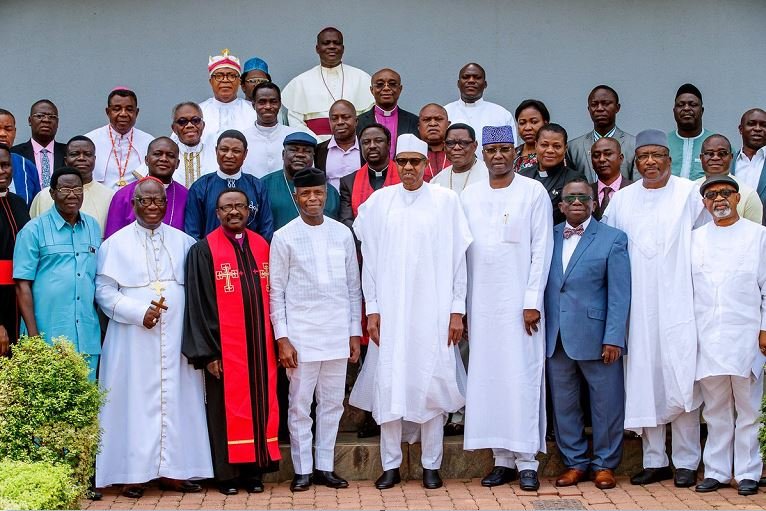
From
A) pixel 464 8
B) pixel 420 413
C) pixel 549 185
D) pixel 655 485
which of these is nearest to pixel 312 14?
pixel 464 8

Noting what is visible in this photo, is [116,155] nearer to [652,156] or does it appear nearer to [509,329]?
[509,329]

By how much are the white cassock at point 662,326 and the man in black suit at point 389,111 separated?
2.36 m

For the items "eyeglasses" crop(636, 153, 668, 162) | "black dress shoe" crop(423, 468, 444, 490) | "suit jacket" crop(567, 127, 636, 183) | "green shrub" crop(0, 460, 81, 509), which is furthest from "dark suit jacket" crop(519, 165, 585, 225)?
"green shrub" crop(0, 460, 81, 509)

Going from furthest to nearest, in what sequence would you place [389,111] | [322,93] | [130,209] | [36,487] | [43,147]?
1. [322,93]
2. [389,111]
3. [43,147]
4. [130,209]
5. [36,487]

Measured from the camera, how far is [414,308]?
27.2 feet

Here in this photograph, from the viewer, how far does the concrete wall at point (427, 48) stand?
11.6 m

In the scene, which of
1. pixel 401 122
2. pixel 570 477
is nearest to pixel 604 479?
pixel 570 477

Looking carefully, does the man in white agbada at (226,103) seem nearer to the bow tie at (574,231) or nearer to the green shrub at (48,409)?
the bow tie at (574,231)

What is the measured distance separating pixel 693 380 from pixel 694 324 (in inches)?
15.2

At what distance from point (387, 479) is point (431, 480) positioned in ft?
1.01

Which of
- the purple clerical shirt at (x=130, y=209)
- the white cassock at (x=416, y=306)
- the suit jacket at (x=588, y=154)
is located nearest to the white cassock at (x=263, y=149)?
the purple clerical shirt at (x=130, y=209)

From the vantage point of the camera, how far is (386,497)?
8070 mm

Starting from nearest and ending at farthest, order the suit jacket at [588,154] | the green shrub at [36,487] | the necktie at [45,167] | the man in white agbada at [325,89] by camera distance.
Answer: the green shrub at [36,487] < the suit jacket at [588,154] < the necktie at [45,167] < the man in white agbada at [325,89]

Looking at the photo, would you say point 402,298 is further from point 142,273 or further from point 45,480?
point 45,480
